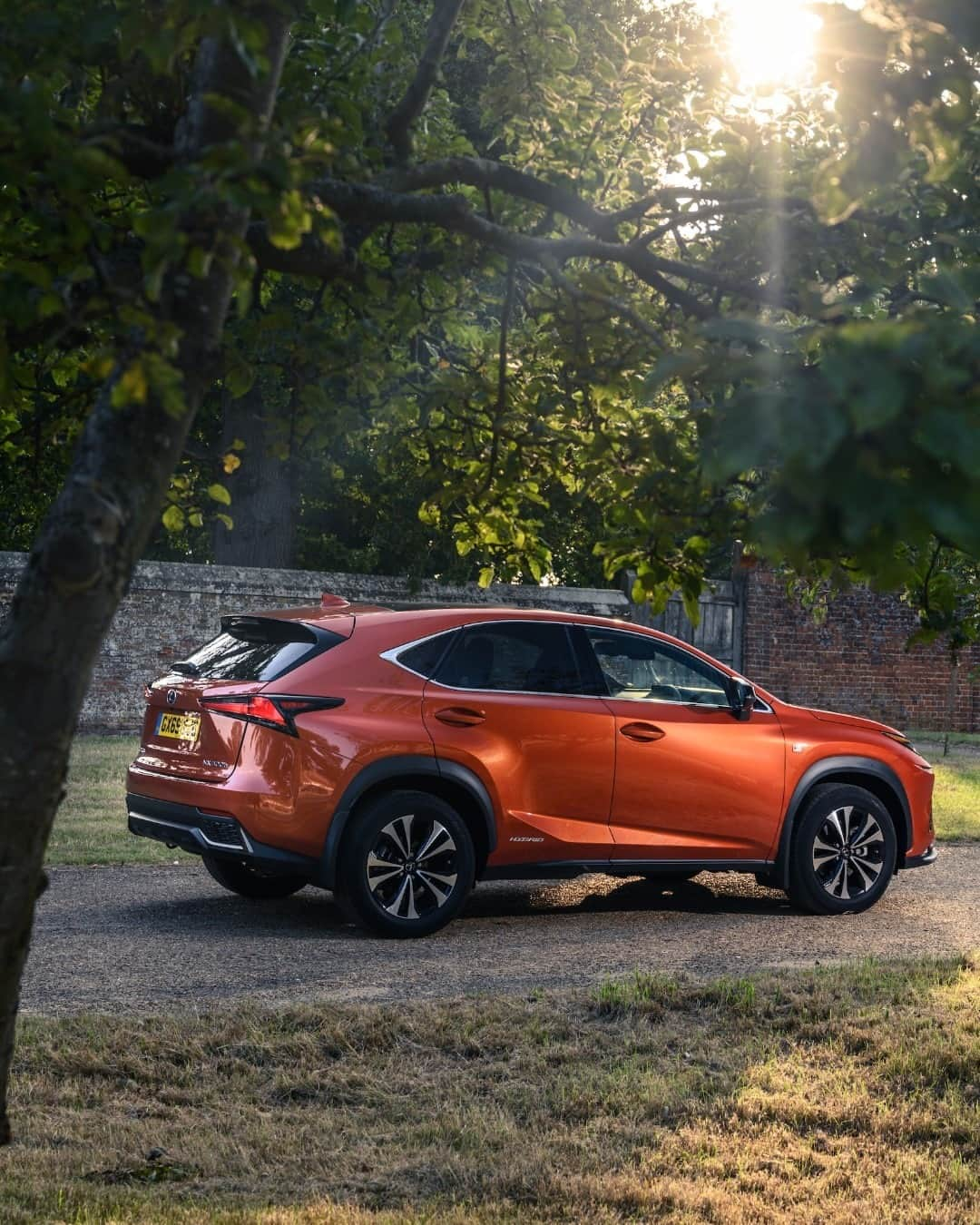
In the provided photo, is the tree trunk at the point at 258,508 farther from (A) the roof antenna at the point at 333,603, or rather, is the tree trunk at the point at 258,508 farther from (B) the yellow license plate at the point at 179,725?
(B) the yellow license plate at the point at 179,725

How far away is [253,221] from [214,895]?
5975 millimetres

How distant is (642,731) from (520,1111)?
3.86 m

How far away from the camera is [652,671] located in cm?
945

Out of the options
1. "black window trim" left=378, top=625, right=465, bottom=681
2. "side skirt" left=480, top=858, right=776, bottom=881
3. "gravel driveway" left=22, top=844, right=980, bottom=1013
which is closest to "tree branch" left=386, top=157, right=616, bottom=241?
"gravel driveway" left=22, top=844, right=980, bottom=1013

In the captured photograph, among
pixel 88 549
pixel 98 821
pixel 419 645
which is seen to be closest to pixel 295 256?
pixel 88 549

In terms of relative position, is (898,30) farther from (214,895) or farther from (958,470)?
(214,895)

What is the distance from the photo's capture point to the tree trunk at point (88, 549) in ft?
12.0

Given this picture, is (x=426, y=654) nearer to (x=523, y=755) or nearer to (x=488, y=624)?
(x=488, y=624)

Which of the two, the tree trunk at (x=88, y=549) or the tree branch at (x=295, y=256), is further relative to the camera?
the tree branch at (x=295, y=256)

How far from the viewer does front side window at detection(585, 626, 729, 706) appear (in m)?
9.31

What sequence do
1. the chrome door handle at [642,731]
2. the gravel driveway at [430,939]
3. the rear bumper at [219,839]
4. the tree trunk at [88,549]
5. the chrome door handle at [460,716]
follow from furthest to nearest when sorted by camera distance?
the chrome door handle at [642,731] → the chrome door handle at [460,716] → the rear bumper at [219,839] → the gravel driveway at [430,939] → the tree trunk at [88,549]

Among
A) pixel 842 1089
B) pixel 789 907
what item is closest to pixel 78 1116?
pixel 842 1089

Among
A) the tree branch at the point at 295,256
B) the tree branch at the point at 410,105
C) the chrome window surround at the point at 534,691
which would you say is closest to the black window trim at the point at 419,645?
the chrome window surround at the point at 534,691

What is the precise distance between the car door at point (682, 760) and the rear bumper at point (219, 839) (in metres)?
1.90
